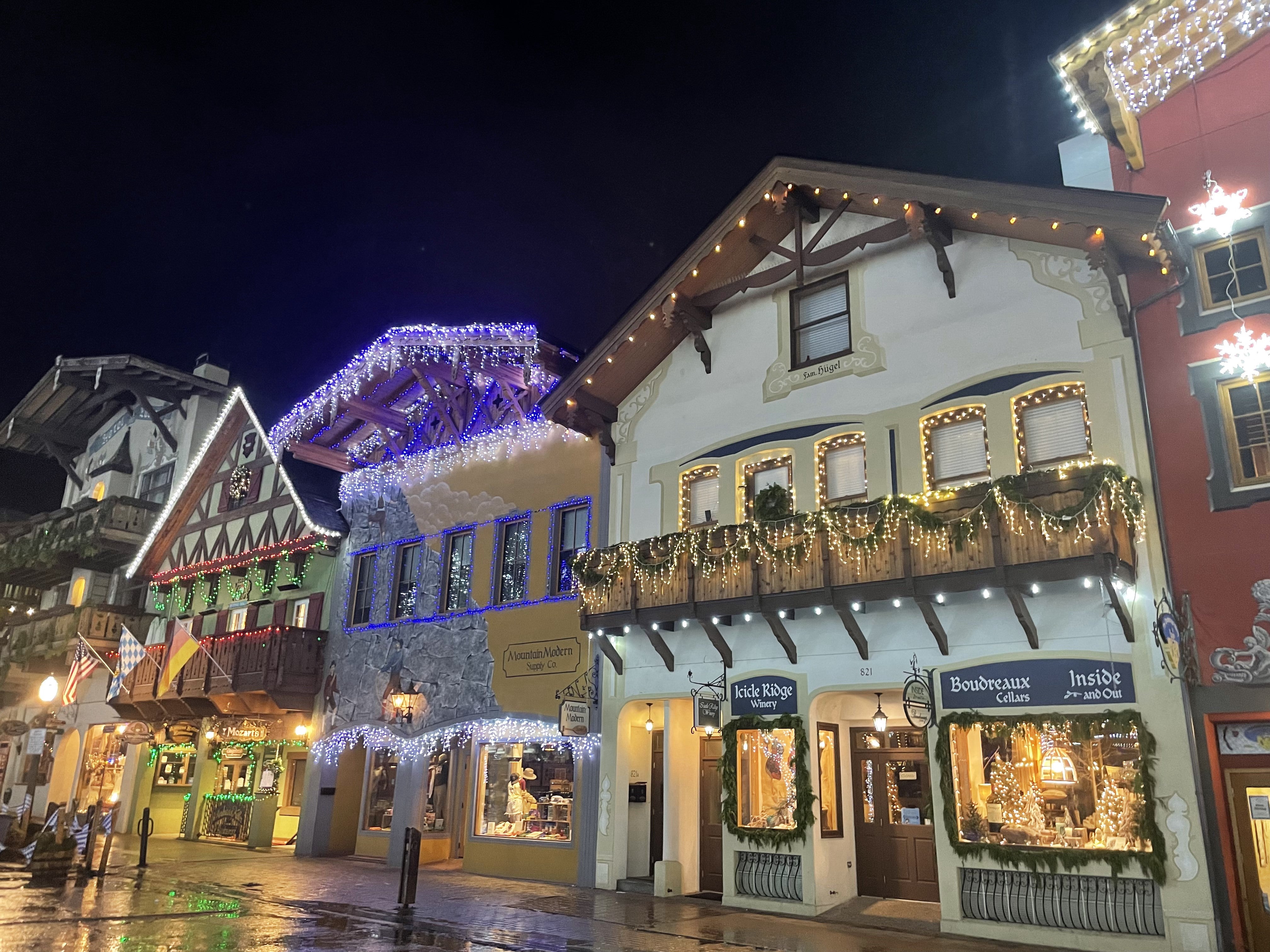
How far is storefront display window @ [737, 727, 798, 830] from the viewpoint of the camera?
50.0ft

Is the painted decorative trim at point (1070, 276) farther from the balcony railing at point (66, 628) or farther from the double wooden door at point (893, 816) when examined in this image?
the balcony railing at point (66, 628)

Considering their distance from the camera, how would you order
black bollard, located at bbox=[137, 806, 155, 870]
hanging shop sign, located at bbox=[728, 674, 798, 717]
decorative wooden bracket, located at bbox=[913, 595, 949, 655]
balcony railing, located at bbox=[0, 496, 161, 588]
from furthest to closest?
balcony railing, located at bbox=[0, 496, 161, 588], black bollard, located at bbox=[137, 806, 155, 870], hanging shop sign, located at bbox=[728, 674, 798, 717], decorative wooden bracket, located at bbox=[913, 595, 949, 655]

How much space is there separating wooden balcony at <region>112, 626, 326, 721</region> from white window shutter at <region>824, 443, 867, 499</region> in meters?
14.8

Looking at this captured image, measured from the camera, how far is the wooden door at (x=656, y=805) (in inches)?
715

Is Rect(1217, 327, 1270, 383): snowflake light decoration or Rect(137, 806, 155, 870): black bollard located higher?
Rect(1217, 327, 1270, 383): snowflake light decoration

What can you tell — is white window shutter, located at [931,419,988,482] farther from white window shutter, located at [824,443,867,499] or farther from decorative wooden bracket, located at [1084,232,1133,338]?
decorative wooden bracket, located at [1084,232,1133,338]

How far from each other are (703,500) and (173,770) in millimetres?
21488

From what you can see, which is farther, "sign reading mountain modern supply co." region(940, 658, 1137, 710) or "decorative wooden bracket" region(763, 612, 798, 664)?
"decorative wooden bracket" region(763, 612, 798, 664)

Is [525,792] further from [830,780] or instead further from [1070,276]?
[1070,276]

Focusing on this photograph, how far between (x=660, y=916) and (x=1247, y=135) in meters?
14.1

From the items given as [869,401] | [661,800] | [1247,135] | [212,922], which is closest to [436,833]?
[661,800]

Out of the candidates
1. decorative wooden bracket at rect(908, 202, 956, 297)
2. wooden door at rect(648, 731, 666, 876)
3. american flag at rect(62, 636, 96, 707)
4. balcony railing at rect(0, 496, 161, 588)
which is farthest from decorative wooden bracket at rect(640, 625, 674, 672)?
balcony railing at rect(0, 496, 161, 588)

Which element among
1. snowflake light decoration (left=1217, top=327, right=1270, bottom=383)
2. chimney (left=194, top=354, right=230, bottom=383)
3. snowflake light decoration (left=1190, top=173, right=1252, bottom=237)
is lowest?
snowflake light decoration (left=1217, top=327, right=1270, bottom=383)

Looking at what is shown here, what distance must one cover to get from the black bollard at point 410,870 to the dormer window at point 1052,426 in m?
11.0
